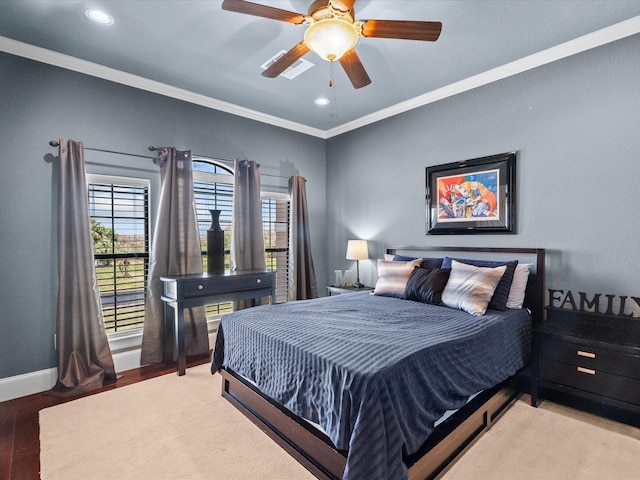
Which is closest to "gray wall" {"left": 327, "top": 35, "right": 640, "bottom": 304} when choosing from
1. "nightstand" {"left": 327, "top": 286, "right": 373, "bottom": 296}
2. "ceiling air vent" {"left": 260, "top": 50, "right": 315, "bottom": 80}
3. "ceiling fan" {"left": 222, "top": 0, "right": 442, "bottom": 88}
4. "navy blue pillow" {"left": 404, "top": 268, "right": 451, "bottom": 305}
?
"navy blue pillow" {"left": 404, "top": 268, "right": 451, "bottom": 305}

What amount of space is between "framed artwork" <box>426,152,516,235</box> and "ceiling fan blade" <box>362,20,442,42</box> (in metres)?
1.75

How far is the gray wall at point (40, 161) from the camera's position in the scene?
2.79m

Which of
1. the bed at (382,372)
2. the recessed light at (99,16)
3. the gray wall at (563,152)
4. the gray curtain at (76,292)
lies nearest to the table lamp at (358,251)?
the gray wall at (563,152)

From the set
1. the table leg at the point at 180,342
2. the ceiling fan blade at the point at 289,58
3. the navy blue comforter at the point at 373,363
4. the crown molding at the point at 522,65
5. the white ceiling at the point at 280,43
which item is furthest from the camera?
the table leg at the point at 180,342

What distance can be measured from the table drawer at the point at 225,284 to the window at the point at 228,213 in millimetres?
653

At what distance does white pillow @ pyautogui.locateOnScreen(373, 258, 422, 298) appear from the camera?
3.38 metres

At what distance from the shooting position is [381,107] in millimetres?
4160

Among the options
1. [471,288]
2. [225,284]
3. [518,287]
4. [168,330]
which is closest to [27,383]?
[168,330]

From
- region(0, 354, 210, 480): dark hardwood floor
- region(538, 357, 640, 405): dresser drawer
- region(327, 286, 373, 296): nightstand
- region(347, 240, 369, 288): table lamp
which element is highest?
region(347, 240, 369, 288): table lamp

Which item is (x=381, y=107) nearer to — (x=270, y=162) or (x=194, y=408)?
(x=270, y=162)

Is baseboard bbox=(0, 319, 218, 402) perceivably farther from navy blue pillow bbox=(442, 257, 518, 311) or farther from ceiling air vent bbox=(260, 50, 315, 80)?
navy blue pillow bbox=(442, 257, 518, 311)

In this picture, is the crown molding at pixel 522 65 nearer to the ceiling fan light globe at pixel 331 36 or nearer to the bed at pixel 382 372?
the bed at pixel 382 372

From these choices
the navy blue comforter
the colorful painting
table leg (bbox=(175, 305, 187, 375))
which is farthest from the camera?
the colorful painting

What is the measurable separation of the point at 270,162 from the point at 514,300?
10.7ft
